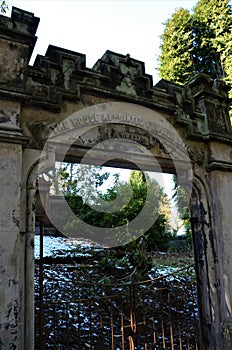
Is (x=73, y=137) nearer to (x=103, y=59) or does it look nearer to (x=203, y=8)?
(x=103, y=59)

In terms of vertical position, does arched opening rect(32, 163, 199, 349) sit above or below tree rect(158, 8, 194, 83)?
below

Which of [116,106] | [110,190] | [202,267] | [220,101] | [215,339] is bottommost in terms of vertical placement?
[215,339]

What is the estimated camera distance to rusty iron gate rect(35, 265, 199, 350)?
3.22 m

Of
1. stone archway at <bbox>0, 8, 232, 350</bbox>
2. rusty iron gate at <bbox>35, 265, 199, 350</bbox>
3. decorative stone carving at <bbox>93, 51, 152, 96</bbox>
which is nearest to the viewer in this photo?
stone archway at <bbox>0, 8, 232, 350</bbox>

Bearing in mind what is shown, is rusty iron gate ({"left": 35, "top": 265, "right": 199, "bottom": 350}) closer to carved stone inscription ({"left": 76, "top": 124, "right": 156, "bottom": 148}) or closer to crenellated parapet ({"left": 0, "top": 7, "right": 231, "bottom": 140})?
carved stone inscription ({"left": 76, "top": 124, "right": 156, "bottom": 148})

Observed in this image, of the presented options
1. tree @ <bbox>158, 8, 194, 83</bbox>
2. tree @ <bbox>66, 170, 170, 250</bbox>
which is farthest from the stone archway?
tree @ <bbox>158, 8, 194, 83</bbox>

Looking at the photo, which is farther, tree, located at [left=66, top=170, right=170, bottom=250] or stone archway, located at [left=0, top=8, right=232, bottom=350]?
tree, located at [left=66, top=170, right=170, bottom=250]

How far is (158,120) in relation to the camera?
3.52 m

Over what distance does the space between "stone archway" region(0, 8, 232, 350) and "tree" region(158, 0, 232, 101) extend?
8403 millimetres

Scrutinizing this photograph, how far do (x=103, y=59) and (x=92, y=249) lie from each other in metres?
6.07

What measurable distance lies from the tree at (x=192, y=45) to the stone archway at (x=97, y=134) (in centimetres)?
840

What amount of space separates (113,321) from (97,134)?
311 cm

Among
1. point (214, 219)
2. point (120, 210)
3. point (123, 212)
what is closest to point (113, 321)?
point (214, 219)

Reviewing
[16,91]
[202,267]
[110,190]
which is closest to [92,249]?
[110,190]
